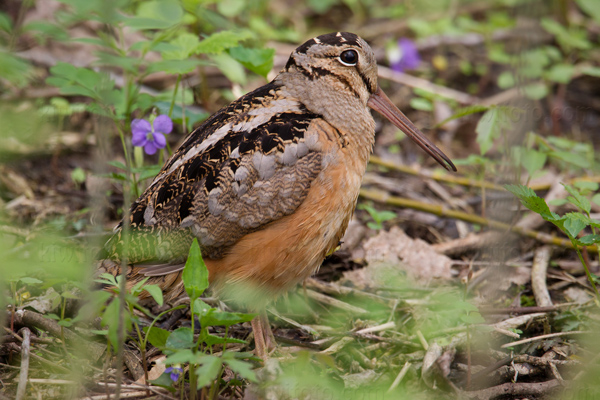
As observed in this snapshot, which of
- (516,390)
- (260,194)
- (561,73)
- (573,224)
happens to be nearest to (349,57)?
(260,194)

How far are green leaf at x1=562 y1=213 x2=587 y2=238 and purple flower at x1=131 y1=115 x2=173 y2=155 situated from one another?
2013 millimetres

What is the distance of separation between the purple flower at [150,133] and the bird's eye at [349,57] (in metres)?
0.98

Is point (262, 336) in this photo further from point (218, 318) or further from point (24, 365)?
A: point (24, 365)

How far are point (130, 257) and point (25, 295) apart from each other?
0.67m

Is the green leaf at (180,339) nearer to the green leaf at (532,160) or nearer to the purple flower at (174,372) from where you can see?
the purple flower at (174,372)

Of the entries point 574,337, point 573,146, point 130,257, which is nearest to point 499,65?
point 573,146

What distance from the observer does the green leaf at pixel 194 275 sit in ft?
7.66

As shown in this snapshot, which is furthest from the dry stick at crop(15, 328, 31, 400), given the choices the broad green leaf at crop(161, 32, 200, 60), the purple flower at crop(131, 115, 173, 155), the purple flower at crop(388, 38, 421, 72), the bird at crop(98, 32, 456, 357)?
the purple flower at crop(388, 38, 421, 72)

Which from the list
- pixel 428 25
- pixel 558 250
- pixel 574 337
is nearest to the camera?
pixel 574 337

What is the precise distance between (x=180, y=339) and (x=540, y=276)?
89.2 inches

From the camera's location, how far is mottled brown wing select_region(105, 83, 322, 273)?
2811 mm

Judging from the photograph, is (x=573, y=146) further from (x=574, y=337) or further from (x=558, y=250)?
(x=574, y=337)

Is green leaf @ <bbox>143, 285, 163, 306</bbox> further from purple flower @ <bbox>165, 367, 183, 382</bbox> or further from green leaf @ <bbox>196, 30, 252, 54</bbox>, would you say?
green leaf @ <bbox>196, 30, 252, 54</bbox>

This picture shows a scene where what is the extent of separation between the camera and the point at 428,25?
19.9 feet
